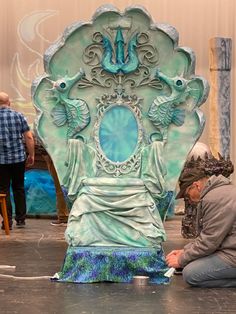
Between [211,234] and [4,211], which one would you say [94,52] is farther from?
[4,211]

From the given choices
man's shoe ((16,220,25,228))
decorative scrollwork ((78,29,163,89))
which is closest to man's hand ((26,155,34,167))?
man's shoe ((16,220,25,228))

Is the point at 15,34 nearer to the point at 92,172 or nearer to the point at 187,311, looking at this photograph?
the point at 92,172

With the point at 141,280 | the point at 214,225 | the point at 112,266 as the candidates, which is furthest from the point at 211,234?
the point at 112,266

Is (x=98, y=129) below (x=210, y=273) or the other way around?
Result: the other way around

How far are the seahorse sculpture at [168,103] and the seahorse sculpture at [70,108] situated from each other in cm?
46

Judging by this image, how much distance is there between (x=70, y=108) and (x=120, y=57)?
491 millimetres

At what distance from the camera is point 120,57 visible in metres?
5.79

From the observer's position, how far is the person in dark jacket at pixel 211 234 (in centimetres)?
498

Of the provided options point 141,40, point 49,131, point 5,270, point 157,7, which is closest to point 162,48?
point 141,40

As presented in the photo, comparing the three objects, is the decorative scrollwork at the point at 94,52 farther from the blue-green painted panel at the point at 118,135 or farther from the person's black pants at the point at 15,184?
the person's black pants at the point at 15,184

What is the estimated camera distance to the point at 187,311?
4.61m

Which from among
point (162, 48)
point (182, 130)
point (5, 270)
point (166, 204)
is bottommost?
point (5, 270)

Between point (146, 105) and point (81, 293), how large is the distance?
1.44 m

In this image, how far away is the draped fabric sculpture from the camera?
5.74m
